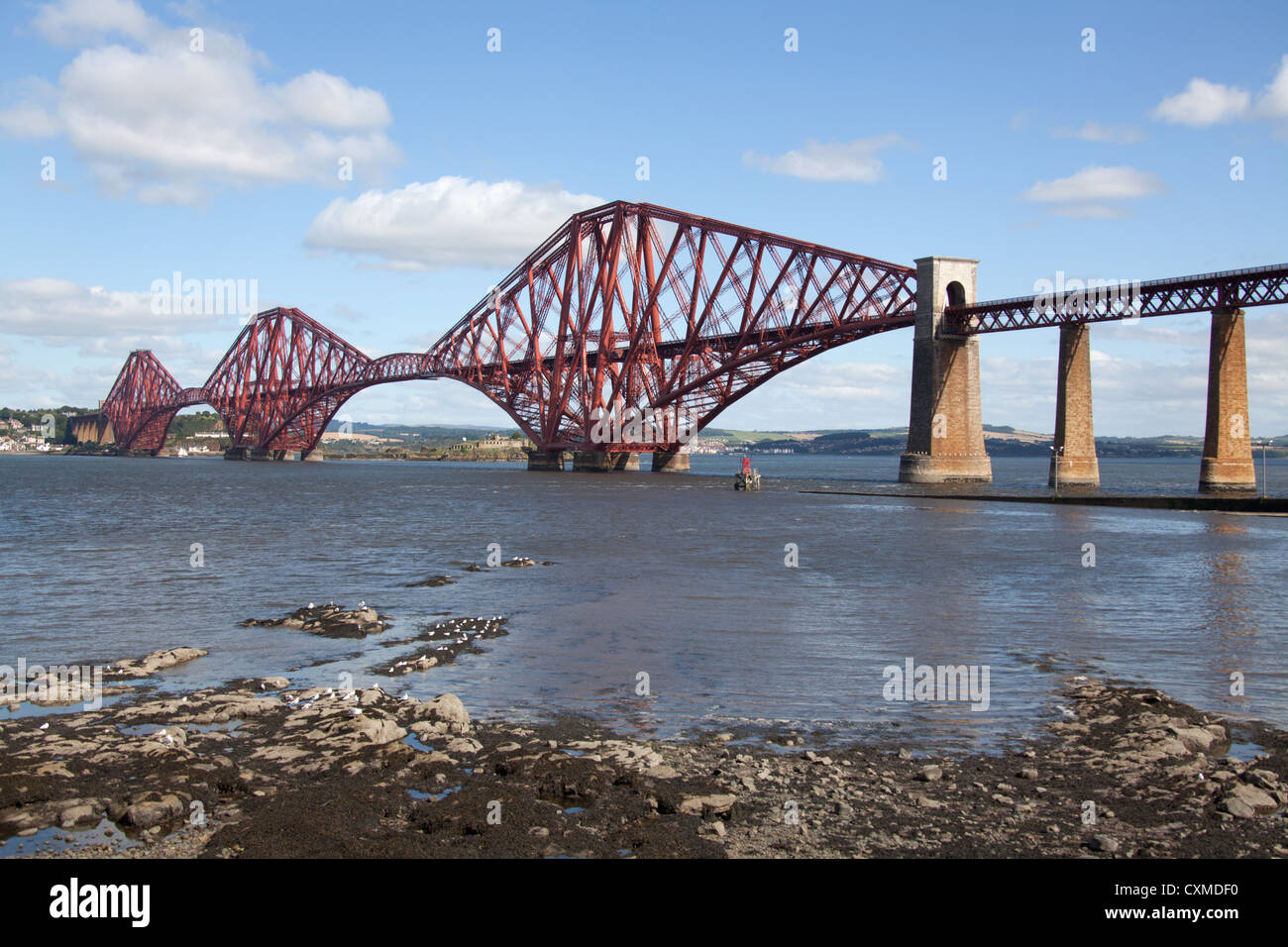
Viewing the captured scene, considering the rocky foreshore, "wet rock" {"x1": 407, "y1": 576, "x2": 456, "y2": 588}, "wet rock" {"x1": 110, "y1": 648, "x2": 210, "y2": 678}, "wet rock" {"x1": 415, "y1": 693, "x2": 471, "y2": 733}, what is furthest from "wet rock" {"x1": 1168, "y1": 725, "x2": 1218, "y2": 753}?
"wet rock" {"x1": 407, "y1": 576, "x2": 456, "y2": 588}

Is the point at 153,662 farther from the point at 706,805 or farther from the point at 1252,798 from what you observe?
the point at 1252,798

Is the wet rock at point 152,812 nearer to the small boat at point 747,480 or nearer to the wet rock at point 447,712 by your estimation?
the wet rock at point 447,712

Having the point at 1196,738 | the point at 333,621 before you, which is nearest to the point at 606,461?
the point at 333,621

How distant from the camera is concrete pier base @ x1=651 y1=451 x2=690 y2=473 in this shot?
12225 centimetres

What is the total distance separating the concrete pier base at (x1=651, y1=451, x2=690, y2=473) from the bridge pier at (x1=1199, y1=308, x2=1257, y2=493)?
217ft

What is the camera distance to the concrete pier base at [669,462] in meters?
122

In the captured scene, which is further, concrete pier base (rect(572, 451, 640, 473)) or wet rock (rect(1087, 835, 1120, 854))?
concrete pier base (rect(572, 451, 640, 473))

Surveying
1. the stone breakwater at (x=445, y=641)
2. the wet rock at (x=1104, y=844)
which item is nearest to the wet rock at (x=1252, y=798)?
the wet rock at (x=1104, y=844)

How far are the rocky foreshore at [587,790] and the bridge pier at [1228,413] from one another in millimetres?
55416

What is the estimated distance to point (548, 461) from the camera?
12888cm

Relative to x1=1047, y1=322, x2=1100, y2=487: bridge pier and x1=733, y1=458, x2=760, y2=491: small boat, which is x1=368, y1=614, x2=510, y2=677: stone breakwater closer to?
x1=1047, y1=322, x2=1100, y2=487: bridge pier

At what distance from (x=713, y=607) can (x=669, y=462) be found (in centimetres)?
9964

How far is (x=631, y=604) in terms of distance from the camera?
23.8 meters
